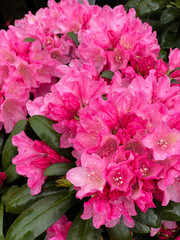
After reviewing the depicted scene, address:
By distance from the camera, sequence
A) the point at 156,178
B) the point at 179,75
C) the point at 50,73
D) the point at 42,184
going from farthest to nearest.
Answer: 1. the point at 50,73
2. the point at 179,75
3. the point at 42,184
4. the point at 156,178

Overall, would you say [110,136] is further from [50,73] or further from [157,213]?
[50,73]

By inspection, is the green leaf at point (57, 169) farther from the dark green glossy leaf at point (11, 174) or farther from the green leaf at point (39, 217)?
the dark green glossy leaf at point (11, 174)

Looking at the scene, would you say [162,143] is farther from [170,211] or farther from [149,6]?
[149,6]

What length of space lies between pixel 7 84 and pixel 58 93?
0.95 ft

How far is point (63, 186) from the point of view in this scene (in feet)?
3.24

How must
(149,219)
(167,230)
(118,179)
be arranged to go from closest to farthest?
(118,179)
(149,219)
(167,230)

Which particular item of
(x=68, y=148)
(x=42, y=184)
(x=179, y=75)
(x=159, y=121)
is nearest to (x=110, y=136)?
(x=159, y=121)

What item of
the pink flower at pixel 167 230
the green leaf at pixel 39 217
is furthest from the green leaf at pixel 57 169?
the pink flower at pixel 167 230

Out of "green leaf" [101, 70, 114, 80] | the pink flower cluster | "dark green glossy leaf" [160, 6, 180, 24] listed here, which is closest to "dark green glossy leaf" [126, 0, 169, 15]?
"dark green glossy leaf" [160, 6, 180, 24]

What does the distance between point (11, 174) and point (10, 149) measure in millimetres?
91

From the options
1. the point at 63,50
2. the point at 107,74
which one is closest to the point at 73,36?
the point at 63,50

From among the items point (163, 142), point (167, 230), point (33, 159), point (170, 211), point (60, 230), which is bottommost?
point (167, 230)

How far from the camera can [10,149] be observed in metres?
1.09

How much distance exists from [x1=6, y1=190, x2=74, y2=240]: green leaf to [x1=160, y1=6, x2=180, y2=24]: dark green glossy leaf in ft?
3.71
